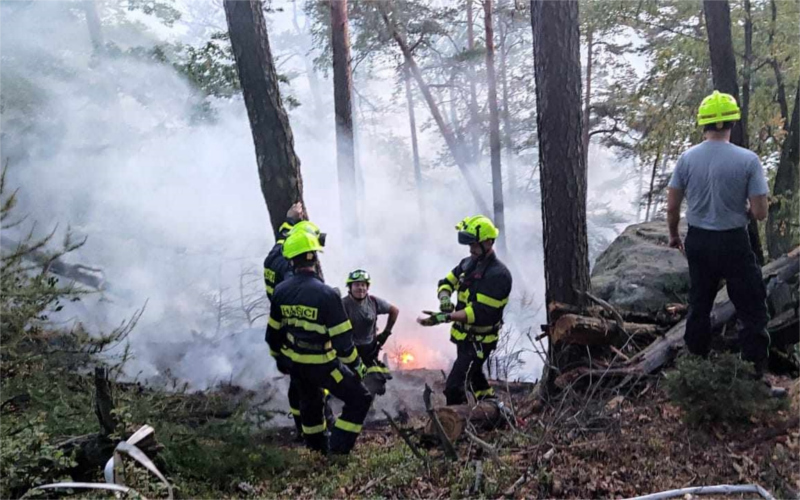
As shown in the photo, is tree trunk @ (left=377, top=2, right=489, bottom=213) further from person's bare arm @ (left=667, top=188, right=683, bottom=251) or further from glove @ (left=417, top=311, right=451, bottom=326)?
person's bare arm @ (left=667, top=188, right=683, bottom=251)

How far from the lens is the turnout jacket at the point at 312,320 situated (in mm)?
5371

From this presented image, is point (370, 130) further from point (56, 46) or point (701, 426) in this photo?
point (701, 426)

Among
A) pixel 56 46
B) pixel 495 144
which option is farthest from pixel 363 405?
pixel 56 46

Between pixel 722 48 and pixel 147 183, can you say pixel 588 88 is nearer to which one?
pixel 722 48

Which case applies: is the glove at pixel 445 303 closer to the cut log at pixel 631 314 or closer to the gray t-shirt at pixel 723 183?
the cut log at pixel 631 314

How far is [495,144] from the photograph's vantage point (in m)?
21.4

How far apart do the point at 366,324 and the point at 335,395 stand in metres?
1.32

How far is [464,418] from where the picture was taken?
5.38 m

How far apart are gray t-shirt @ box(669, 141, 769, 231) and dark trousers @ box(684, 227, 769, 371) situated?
0.10 metres

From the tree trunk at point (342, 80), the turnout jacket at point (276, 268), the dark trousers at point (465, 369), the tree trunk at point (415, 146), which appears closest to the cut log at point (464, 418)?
the dark trousers at point (465, 369)

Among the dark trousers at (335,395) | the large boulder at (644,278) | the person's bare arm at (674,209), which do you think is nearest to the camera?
the person's bare arm at (674,209)

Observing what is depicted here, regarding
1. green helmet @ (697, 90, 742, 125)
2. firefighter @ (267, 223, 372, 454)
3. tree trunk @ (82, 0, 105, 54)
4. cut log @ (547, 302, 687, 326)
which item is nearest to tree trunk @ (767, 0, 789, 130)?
cut log @ (547, 302, 687, 326)

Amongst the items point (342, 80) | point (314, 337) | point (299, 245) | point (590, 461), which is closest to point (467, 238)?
point (299, 245)

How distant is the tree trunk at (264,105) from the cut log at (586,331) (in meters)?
3.56
